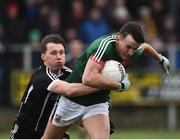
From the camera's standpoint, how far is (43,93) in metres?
10.2

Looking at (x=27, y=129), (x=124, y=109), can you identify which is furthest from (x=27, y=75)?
(x=27, y=129)

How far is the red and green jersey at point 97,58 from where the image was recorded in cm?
980

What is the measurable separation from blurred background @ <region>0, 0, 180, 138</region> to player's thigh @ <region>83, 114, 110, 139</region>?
747cm

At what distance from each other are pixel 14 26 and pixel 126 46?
26.1ft

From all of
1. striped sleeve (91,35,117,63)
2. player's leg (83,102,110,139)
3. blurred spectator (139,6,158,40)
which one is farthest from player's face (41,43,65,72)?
blurred spectator (139,6,158,40)

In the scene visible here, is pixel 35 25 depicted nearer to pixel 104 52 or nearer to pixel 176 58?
pixel 176 58

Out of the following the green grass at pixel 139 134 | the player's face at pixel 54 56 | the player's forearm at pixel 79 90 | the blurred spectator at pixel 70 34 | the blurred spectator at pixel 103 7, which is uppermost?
the player's face at pixel 54 56

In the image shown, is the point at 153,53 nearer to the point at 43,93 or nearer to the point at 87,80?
the point at 87,80

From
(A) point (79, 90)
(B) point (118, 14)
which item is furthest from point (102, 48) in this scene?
(B) point (118, 14)

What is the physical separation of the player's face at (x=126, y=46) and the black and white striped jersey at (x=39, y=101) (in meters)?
0.88

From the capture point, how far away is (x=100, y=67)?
9734mm

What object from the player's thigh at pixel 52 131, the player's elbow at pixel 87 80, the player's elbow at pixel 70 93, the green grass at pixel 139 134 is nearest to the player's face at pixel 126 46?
the player's elbow at pixel 87 80

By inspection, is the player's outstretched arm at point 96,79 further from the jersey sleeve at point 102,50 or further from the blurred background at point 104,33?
the blurred background at point 104,33

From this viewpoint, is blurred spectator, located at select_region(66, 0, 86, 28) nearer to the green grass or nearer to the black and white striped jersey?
the green grass
